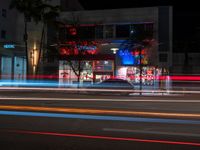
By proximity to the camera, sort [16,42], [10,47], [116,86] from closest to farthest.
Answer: [116,86], [10,47], [16,42]

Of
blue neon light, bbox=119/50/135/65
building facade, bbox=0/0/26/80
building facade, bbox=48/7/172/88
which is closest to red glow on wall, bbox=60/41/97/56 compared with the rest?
building facade, bbox=48/7/172/88

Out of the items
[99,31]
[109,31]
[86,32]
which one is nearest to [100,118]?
[86,32]

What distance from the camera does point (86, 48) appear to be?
4809cm

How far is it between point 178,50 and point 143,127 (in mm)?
47896

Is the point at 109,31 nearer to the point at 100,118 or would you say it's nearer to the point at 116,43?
the point at 116,43

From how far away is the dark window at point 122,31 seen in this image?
49875 mm

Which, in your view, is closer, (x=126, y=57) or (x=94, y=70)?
(x=126, y=57)

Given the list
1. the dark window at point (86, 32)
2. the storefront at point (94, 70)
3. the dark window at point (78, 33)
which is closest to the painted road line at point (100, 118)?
the dark window at point (78, 33)

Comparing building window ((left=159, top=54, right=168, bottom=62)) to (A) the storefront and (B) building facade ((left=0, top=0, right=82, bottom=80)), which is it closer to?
(A) the storefront

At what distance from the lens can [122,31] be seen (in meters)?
50.4

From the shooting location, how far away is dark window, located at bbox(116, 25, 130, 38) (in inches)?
1964

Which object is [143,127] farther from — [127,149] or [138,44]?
[138,44]

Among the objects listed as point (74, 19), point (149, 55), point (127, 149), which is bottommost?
point (127, 149)

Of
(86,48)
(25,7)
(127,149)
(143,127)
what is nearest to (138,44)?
(86,48)
